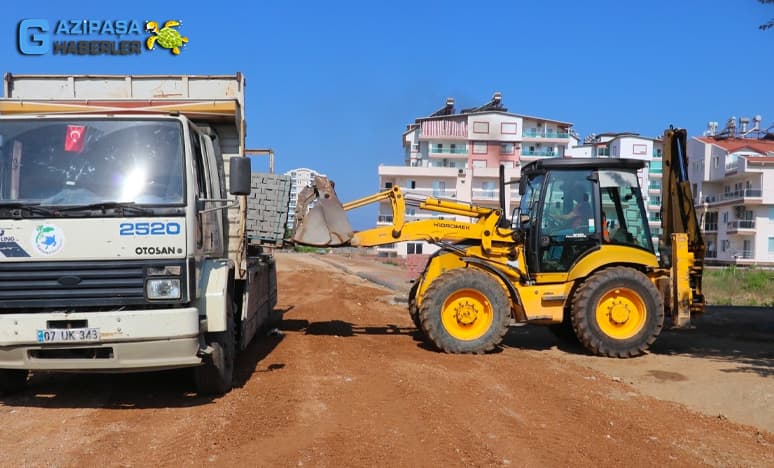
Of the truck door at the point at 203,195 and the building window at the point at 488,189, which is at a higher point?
the building window at the point at 488,189

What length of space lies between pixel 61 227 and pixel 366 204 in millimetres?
4959

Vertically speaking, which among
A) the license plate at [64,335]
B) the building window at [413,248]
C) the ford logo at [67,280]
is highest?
the ford logo at [67,280]

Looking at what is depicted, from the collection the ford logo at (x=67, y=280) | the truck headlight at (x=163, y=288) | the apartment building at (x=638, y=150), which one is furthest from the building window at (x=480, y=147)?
the ford logo at (x=67, y=280)

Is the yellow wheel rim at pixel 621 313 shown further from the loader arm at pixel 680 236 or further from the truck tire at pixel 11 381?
the truck tire at pixel 11 381

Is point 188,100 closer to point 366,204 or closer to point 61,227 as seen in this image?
point 61,227

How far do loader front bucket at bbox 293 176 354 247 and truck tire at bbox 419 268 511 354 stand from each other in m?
1.59

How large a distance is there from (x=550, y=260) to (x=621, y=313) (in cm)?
126

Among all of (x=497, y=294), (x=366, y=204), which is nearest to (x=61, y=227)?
(x=366, y=204)

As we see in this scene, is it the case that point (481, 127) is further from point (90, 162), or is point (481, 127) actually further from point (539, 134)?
point (90, 162)

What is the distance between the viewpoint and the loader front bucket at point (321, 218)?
9578 millimetres

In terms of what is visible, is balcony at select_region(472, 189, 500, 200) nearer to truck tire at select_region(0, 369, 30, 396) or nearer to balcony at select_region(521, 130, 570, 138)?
balcony at select_region(521, 130, 570, 138)

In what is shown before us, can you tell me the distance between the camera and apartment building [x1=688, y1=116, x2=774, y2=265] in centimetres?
5403

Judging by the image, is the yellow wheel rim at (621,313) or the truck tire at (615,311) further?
the yellow wheel rim at (621,313)

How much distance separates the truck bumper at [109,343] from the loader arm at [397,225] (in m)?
3.82
